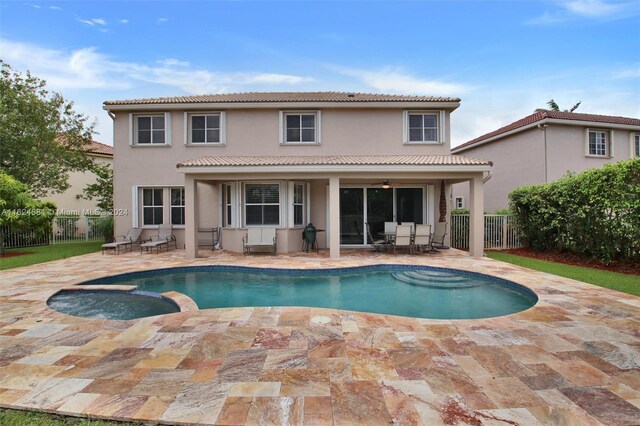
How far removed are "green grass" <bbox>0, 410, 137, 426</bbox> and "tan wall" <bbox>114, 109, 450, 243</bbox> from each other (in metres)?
12.3

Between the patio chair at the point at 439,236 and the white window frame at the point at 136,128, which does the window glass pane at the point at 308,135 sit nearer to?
the white window frame at the point at 136,128

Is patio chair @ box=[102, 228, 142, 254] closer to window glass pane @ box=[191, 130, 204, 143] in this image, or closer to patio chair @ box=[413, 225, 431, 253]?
window glass pane @ box=[191, 130, 204, 143]

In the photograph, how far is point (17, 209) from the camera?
13156mm

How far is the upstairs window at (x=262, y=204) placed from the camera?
13.3m

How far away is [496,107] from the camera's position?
1062 inches

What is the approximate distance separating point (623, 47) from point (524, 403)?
15.2 m

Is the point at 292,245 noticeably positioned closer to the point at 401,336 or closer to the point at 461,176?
the point at 461,176

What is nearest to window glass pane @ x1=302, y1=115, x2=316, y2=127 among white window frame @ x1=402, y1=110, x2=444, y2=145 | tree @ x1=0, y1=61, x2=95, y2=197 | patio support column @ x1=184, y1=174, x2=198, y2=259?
white window frame @ x1=402, y1=110, x2=444, y2=145

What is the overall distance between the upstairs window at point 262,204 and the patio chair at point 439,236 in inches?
259

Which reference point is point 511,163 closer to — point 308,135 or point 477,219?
point 477,219

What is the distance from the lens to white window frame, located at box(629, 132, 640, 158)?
61.1 ft

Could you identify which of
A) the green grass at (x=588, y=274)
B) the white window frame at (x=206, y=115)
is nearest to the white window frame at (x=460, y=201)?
the green grass at (x=588, y=274)

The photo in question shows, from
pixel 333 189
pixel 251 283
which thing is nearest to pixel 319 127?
pixel 333 189

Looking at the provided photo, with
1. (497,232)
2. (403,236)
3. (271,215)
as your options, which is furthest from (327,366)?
(497,232)
